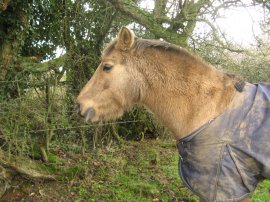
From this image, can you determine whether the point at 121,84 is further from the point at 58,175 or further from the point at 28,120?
the point at 58,175

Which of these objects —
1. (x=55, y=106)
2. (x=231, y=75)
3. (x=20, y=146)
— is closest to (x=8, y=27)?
(x=55, y=106)

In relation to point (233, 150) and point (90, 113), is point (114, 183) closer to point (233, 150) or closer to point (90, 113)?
point (90, 113)

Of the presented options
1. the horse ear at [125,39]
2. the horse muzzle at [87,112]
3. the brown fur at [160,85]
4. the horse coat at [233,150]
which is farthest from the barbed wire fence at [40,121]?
the horse coat at [233,150]

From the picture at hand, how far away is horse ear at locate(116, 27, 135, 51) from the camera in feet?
9.93

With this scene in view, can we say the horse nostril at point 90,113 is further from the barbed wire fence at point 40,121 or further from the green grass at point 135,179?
the green grass at point 135,179

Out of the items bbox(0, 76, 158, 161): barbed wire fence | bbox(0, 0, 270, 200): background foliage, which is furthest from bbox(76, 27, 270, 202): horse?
bbox(0, 0, 270, 200): background foliage

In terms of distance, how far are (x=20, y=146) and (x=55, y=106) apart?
840 millimetres

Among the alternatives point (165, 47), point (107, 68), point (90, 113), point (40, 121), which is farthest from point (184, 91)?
point (40, 121)

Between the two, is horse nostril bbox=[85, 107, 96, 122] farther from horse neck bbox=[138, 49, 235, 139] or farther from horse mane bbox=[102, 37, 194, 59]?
horse mane bbox=[102, 37, 194, 59]

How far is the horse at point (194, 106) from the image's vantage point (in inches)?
Answer: 106

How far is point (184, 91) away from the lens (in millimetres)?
2947

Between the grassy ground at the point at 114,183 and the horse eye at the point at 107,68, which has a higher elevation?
the horse eye at the point at 107,68

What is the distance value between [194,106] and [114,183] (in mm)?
2877

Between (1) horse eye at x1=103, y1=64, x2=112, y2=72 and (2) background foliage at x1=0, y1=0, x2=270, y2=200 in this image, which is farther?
(2) background foliage at x1=0, y1=0, x2=270, y2=200
